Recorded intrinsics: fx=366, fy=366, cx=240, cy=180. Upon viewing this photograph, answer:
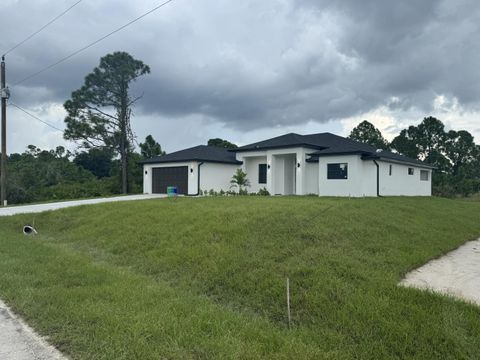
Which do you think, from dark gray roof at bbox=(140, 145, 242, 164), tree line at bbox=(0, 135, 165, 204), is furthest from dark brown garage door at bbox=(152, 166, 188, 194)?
tree line at bbox=(0, 135, 165, 204)

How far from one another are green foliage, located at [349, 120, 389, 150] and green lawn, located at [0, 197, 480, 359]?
3276cm

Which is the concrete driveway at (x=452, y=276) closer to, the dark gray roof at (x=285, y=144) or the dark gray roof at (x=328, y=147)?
the dark gray roof at (x=328, y=147)

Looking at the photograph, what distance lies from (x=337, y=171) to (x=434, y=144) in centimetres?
2952

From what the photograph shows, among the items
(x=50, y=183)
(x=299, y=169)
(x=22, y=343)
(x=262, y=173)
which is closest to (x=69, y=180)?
(x=50, y=183)

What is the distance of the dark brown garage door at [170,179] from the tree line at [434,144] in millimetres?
25554

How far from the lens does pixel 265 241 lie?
749cm

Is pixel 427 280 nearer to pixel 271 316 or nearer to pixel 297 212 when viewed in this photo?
pixel 271 316

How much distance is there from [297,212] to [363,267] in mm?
3641

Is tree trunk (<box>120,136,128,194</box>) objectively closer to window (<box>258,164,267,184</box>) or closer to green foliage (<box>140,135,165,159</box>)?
green foliage (<box>140,135,165,159</box>)

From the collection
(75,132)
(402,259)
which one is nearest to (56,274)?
(402,259)

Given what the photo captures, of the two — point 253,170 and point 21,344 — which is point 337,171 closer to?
point 253,170

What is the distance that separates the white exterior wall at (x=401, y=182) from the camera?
65.7 feet

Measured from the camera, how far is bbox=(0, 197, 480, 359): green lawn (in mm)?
3889

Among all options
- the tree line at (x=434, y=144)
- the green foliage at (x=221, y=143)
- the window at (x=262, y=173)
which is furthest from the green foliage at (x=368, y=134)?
the window at (x=262, y=173)
